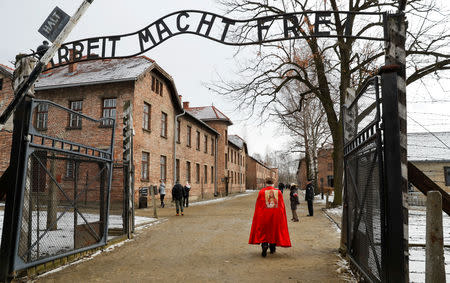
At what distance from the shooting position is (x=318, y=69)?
17.9 metres

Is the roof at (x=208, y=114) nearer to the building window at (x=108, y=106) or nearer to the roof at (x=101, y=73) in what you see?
the roof at (x=101, y=73)

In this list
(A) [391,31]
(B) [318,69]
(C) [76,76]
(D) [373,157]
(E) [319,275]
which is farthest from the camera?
(C) [76,76]

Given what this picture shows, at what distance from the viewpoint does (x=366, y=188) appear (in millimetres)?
4641

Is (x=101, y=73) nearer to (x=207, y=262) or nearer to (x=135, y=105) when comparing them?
(x=135, y=105)

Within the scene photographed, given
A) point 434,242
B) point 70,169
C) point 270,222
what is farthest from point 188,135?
point 434,242

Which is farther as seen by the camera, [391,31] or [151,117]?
[151,117]

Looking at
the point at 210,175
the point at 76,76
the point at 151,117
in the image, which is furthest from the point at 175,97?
the point at 210,175

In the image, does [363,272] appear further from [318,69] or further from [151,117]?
[151,117]

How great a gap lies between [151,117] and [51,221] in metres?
15.4

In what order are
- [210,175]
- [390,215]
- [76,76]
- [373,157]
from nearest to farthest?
[390,215] → [373,157] → [76,76] → [210,175]

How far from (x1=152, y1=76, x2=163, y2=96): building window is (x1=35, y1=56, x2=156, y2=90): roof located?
1.43m

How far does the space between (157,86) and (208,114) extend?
1813cm

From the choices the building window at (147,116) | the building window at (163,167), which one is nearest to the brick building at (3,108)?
the building window at (147,116)

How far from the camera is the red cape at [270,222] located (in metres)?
6.96
